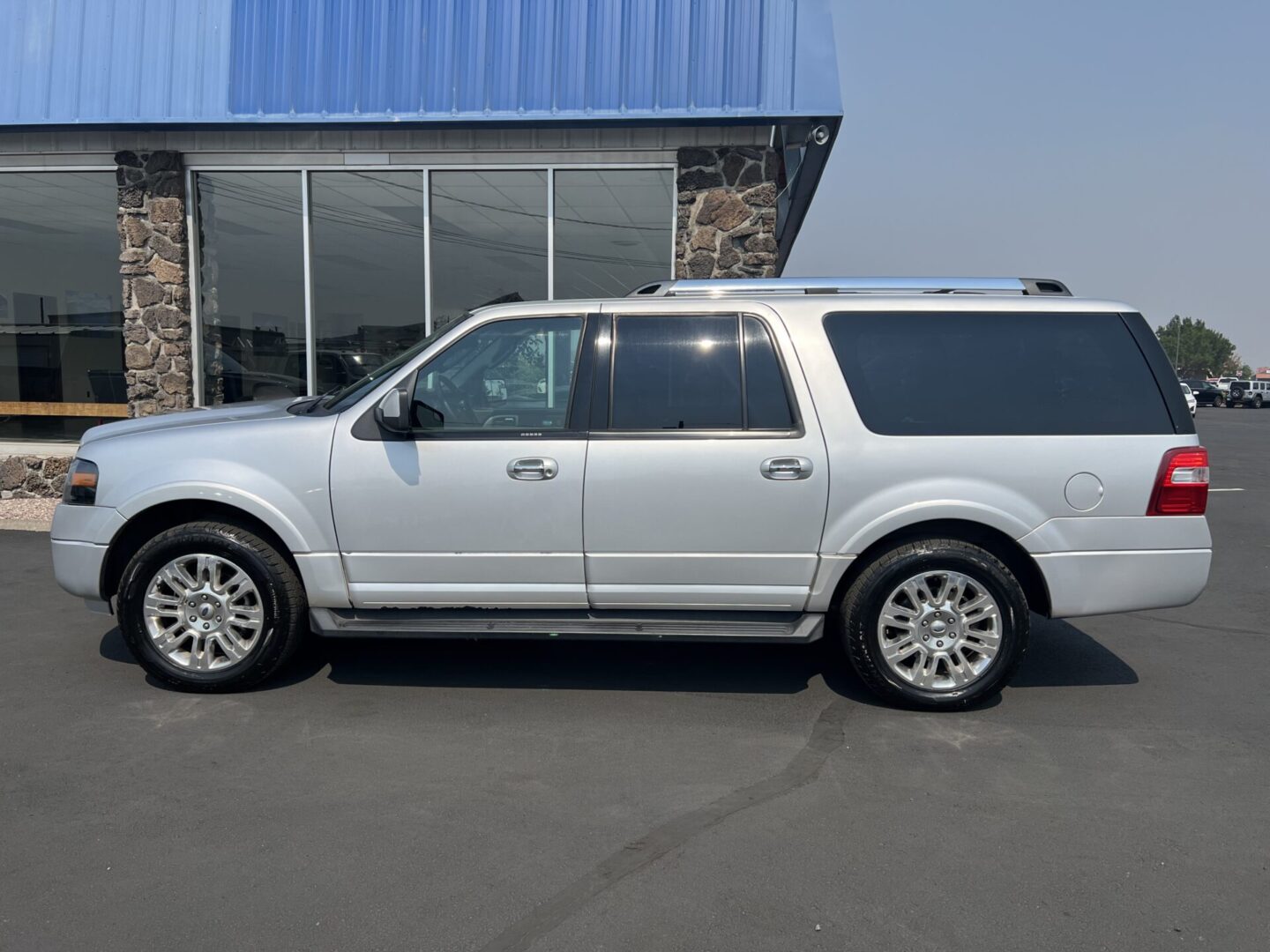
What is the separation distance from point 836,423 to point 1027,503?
96cm

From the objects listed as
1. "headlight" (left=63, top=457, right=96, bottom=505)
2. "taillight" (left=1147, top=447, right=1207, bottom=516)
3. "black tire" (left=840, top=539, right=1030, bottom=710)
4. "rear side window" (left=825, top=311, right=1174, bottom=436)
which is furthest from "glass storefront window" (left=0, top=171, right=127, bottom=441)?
"taillight" (left=1147, top=447, right=1207, bottom=516)

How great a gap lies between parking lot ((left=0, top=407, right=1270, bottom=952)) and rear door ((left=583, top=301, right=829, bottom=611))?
61 cm

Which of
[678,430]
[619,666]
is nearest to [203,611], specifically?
[619,666]

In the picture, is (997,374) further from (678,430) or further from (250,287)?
(250,287)

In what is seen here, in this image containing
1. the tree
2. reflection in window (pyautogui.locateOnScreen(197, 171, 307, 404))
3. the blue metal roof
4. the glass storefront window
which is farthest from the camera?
the tree

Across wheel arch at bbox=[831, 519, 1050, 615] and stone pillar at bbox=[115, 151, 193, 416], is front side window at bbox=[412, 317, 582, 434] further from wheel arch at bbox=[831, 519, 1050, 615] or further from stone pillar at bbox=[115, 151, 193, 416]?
stone pillar at bbox=[115, 151, 193, 416]

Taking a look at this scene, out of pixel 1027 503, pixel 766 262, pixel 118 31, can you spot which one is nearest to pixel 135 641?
pixel 1027 503

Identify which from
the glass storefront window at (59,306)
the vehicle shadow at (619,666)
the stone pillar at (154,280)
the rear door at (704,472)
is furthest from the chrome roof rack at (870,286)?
the glass storefront window at (59,306)

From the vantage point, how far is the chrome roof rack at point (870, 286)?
4.91m

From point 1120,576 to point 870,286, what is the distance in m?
1.84

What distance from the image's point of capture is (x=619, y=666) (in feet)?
17.4

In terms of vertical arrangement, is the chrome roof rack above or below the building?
below

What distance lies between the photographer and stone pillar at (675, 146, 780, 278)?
31.3 feet

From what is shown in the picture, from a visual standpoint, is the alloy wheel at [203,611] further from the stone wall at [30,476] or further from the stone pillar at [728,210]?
the stone wall at [30,476]
